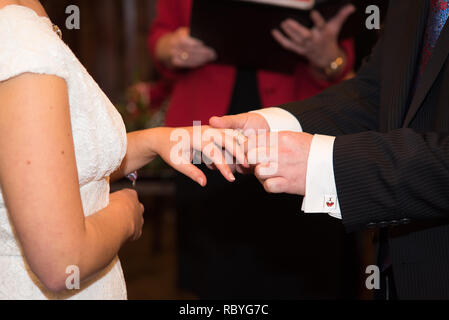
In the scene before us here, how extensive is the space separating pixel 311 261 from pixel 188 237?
606 mm

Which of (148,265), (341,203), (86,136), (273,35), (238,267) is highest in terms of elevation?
(273,35)

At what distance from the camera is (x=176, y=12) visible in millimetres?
2428

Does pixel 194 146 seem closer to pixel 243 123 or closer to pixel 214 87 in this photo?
pixel 243 123

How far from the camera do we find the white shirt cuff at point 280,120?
1.51 m

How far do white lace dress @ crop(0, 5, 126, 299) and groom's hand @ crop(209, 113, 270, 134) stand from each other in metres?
0.33

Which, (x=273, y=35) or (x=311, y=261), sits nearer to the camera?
(x=273, y=35)

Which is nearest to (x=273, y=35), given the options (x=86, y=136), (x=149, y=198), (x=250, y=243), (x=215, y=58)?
(x=215, y=58)

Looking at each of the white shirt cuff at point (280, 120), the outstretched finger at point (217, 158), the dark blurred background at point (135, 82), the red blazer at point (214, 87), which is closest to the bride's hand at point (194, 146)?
the outstretched finger at point (217, 158)

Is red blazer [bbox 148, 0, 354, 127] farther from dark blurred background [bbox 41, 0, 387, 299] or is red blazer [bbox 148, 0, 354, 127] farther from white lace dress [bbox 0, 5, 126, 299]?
dark blurred background [bbox 41, 0, 387, 299]

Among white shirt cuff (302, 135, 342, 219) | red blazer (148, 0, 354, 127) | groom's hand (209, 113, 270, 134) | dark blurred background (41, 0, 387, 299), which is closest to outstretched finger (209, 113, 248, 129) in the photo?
groom's hand (209, 113, 270, 134)

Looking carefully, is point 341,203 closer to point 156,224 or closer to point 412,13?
point 412,13

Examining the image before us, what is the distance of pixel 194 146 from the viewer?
4.49ft

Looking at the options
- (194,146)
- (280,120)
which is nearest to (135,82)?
(280,120)

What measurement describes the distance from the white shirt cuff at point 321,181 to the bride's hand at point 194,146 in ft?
0.59
